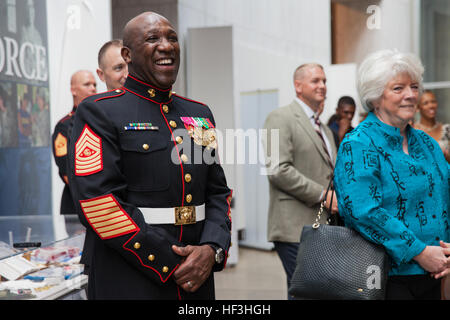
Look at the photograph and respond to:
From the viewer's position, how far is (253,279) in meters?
4.44

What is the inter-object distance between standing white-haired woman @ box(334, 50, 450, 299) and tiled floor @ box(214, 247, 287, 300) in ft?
7.10

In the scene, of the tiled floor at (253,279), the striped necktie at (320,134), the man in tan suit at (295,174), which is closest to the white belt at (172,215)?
the man in tan suit at (295,174)

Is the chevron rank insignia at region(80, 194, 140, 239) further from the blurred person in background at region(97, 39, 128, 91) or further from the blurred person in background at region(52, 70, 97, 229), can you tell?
the blurred person in background at region(52, 70, 97, 229)

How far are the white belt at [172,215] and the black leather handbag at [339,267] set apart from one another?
17.0 inches

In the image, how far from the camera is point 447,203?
1815 mm

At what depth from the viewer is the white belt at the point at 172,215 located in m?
1.45

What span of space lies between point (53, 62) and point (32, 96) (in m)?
0.19

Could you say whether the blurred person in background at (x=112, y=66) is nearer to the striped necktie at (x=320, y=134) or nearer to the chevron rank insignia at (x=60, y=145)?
the chevron rank insignia at (x=60, y=145)

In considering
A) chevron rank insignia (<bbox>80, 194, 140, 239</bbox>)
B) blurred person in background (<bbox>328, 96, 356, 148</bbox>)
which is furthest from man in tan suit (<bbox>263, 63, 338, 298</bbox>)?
chevron rank insignia (<bbox>80, 194, 140, 239</bbox>)

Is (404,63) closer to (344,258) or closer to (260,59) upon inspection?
(344,258)

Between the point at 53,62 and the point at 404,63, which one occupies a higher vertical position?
the point at 53,62
